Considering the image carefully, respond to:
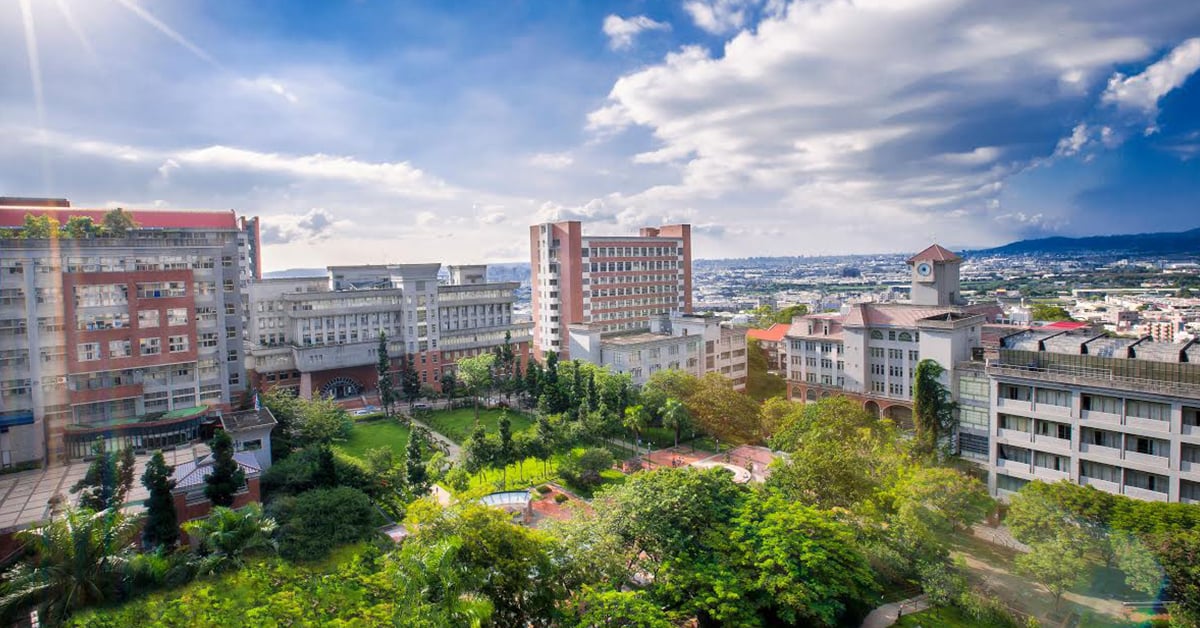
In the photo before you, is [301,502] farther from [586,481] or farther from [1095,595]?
[1095,595]

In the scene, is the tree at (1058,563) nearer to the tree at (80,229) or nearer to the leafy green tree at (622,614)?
the leafy green tree at (622,614)

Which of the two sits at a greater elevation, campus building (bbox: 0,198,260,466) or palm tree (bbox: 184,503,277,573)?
campus building (bbox: 0,198,260,466)

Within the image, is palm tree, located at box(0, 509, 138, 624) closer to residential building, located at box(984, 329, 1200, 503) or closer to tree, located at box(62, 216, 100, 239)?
tree, located at box(62, 216, 100, 239)

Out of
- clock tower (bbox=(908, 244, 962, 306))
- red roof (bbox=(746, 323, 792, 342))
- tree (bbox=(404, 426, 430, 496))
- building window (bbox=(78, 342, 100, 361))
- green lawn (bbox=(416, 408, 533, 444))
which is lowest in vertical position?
green lawn (bbox=(416, 408, 533, 444))

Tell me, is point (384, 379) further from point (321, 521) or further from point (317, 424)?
point (321, 521)

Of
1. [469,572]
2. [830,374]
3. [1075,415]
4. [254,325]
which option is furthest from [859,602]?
[254,325]

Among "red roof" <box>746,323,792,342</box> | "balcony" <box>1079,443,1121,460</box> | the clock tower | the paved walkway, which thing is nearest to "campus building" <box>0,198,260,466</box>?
the paved walkway

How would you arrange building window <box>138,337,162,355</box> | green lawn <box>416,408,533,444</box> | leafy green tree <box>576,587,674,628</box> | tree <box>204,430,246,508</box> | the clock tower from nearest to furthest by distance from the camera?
leafy green tree <box>576,587,674,628</box> < tree <box>204,430,246,508</box> < building window <box>138,337,162,355</box> < green lawn <box>416,408,533,444</box> < the clock tower
